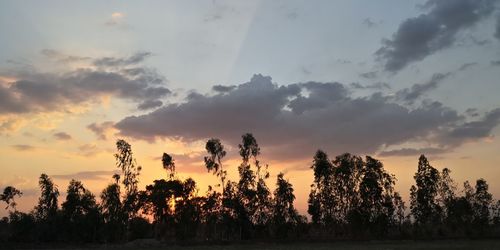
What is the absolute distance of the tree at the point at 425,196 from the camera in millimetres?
113438

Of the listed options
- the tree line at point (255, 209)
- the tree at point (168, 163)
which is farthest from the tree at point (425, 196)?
the tree at point (168, 163)

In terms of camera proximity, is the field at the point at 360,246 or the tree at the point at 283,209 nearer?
the field at the point at 360,246

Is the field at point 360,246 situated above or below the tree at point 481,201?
below

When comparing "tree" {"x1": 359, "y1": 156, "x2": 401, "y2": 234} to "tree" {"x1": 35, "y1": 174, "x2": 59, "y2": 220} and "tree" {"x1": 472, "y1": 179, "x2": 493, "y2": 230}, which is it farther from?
"tree" {"x1": 35, "y1": 174, "x2": 59, "y2": 220}

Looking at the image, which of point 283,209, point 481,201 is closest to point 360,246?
point 283,209

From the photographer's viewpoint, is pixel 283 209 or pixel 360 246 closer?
pixel 360 246

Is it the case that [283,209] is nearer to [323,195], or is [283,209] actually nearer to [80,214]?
[323,195]

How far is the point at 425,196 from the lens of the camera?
113812mm

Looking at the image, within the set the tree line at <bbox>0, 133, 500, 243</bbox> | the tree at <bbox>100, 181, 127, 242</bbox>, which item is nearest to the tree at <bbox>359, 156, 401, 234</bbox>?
the tree line at <bbox>0, 133, 500, 243</bbox>

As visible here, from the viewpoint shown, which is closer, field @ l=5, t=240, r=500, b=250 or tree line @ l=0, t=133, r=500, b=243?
field @ l=5, t=240, r=500, b=250

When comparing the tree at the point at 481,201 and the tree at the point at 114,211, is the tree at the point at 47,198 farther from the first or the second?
the tree at the point at 481,201

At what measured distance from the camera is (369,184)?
11025 cm

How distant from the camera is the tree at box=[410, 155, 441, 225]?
113438 millimetres

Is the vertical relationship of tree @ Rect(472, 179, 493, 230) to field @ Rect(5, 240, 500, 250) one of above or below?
above
